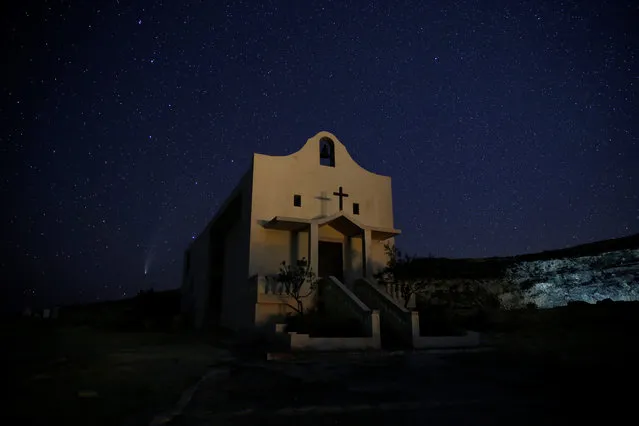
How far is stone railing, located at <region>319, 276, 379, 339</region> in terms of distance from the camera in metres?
11.3

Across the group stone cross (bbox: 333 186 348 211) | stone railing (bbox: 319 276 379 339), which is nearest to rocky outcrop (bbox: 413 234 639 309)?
stone cross (bbox: 333 186 348 211)

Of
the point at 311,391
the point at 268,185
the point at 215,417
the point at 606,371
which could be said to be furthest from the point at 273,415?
the point at 268,185

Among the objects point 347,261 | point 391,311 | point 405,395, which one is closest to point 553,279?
point 347,261

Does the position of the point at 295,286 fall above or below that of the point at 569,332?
above

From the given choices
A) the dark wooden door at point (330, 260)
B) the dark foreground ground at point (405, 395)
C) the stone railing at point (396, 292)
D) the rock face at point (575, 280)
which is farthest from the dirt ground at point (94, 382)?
the rock face at point (575, 280)

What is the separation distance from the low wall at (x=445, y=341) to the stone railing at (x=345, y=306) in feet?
4.09

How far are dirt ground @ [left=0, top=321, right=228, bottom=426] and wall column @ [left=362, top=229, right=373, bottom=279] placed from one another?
6879mm

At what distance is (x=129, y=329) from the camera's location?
68.2ft

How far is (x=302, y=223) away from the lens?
15102mm

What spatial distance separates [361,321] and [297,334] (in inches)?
85.8

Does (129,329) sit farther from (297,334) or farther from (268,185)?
(297,334)

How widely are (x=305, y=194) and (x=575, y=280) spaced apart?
51.0 feet

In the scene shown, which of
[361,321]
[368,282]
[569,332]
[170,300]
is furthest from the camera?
[170,300]

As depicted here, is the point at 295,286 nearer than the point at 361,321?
No
